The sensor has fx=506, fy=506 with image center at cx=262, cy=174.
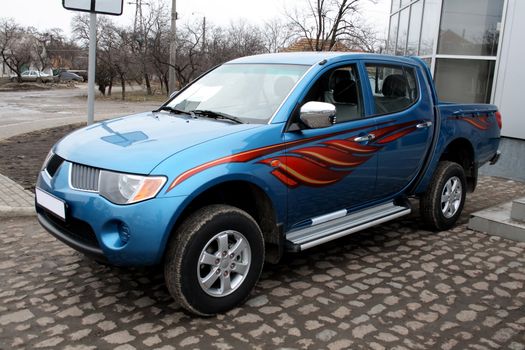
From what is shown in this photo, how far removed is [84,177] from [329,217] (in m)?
1.94

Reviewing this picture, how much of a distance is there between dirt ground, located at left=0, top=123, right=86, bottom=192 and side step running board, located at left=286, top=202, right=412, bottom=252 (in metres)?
4.25

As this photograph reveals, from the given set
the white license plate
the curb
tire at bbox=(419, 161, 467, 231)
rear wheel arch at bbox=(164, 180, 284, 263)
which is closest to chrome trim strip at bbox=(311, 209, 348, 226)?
rear wheel arch at bbox=(164, 180, 284, 263)

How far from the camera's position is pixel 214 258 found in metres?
3.32

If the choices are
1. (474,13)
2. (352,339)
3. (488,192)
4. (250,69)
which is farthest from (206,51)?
(352,339)

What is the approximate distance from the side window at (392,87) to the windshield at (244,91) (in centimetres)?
85

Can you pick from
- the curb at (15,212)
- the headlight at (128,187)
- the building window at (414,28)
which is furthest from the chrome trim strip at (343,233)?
the building window at (414,28)

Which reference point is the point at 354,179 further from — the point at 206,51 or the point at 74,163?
the point at 206,51

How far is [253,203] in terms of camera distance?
382 centimetres

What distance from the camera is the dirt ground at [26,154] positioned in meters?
7.35

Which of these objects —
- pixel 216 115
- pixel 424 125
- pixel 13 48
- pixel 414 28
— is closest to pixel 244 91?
pixel 216 115

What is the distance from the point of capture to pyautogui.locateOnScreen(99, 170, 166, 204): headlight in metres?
3.04

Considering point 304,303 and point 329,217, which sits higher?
point 329,217

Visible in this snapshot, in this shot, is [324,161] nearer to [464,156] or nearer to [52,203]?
[52,203]

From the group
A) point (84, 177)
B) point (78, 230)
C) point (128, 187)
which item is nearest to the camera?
point (128, 187)
